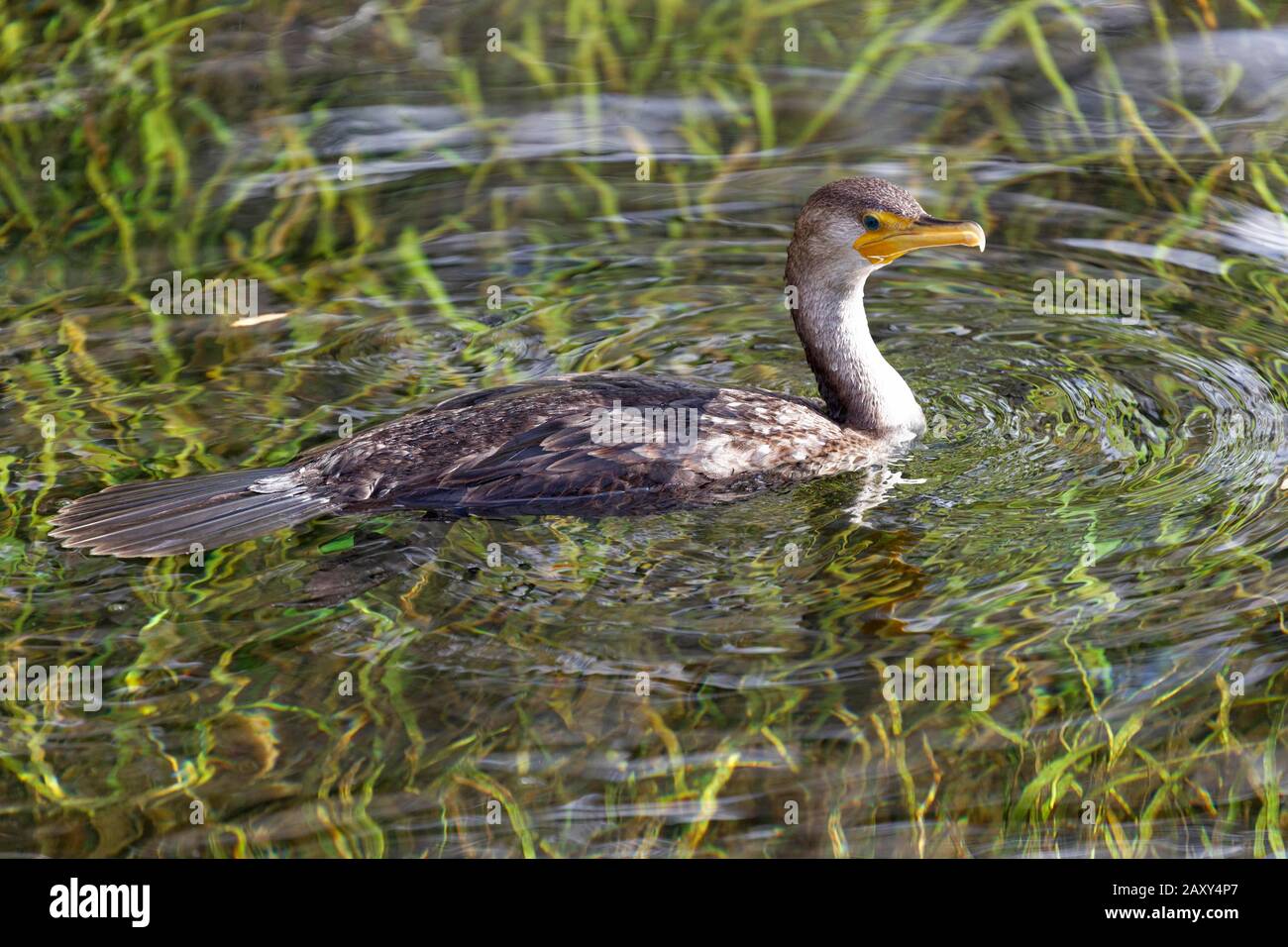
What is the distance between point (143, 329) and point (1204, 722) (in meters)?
4.51

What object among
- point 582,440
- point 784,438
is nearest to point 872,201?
point 784,438

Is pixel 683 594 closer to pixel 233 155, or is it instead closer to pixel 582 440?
pixel 582 440

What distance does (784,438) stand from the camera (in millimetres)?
5582

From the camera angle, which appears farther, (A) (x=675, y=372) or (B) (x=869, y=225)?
(A) (x=675, y=372)

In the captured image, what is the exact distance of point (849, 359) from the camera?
19.1ft

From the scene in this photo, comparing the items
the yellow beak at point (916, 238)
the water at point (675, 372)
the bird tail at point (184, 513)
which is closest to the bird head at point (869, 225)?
the yellow beak at point (916, 238)

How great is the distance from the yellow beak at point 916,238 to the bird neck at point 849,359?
0.33 feet

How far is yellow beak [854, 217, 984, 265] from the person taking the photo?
5535 mm

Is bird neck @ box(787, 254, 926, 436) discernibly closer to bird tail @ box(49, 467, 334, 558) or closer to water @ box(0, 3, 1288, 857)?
water @ box(0, 3, 1288, 857)

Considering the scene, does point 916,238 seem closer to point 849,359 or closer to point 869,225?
point 869,225

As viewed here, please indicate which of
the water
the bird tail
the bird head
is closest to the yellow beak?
the bird head

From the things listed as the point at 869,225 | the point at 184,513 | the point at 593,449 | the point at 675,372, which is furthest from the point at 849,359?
the point at 184,513

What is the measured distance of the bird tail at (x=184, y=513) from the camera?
503cm

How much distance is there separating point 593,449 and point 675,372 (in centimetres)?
97
